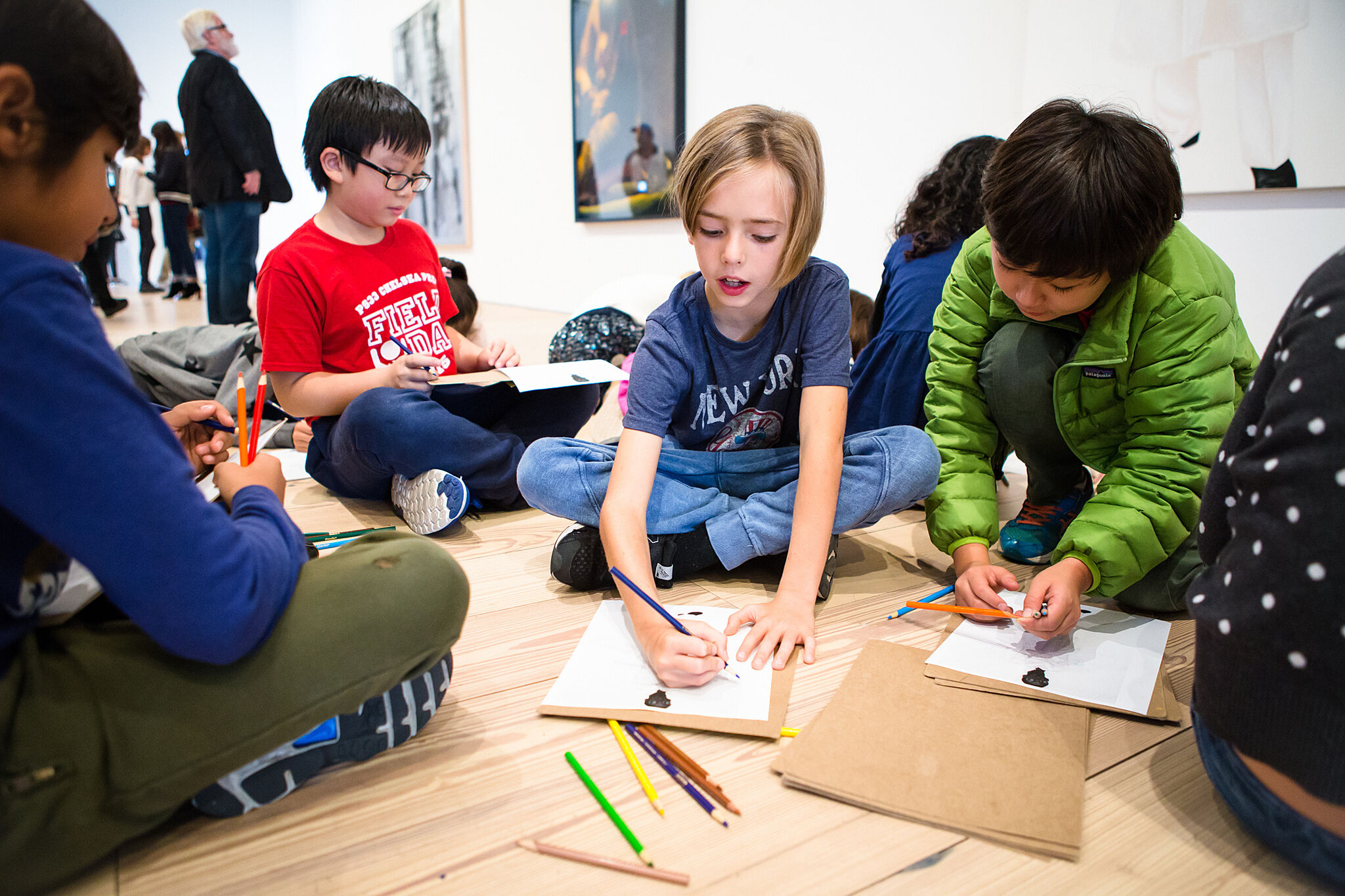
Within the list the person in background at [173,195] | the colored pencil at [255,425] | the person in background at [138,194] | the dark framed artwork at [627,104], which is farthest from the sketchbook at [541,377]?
the person in background at [138,194]

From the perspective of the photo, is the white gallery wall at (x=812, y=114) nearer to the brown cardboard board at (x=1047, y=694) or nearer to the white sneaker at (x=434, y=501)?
the white sneaker at (x=434, y=501)

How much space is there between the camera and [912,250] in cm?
164

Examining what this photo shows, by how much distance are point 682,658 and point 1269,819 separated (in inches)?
19.7

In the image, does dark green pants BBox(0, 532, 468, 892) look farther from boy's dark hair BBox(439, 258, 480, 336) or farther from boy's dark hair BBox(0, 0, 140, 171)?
boy's dark hair BBox(439, 258, 480, 336)

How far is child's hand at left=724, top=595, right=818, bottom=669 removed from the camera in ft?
2.99

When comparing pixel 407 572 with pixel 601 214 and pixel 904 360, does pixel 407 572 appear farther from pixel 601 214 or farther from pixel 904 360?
pixel 601 214

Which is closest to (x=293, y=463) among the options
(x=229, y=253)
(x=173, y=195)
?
(x=229, y=253)

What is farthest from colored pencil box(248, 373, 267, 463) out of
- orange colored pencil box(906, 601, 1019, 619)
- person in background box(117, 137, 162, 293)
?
person in background box(117, 137, 162, 293)

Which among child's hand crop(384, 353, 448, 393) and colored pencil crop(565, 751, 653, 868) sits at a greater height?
child's hand crop(384, 353, 448, 393)

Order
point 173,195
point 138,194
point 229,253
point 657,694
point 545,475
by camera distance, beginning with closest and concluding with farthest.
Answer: point 657,694 < point 545,475 < point 229,253 < point 173,195 < point 138,194

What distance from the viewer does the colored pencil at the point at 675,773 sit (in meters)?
0.70

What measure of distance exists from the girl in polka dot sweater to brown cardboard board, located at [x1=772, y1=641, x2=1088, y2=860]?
0.15 meters

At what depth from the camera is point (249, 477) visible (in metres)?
0.80

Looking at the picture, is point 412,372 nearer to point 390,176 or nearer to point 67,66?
point 390,176
